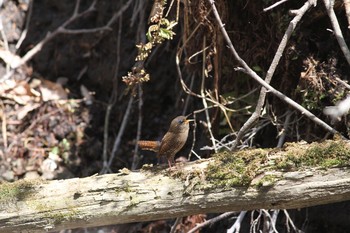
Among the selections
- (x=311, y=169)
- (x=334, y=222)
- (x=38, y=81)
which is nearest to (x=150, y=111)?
(x=38, y=81)

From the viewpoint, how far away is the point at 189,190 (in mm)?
3332

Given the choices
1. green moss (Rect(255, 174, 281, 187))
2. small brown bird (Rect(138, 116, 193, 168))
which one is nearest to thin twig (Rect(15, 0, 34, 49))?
small brown bird (Rect(138, 116, 193, 168))

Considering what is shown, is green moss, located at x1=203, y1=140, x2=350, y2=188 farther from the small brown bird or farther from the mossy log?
the small brown bird

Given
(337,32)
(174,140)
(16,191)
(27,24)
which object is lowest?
(16,191)

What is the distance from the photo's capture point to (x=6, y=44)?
5961mm

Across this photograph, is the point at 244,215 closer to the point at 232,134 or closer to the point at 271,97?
the point at 232,134

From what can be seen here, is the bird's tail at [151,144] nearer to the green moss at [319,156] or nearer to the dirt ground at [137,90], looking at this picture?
the dirt ground at [137,90]

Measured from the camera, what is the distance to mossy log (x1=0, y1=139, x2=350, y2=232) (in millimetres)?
3189

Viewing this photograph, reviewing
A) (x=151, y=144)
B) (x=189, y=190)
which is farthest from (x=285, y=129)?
(x=189, y=190)

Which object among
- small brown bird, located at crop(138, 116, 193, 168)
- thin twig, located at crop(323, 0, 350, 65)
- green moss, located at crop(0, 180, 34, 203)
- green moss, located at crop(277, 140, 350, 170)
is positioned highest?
thin twig, located at crop(323, 0, 350, 65)

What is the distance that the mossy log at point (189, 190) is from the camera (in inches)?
126

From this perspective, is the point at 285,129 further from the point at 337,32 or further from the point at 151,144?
the point at 151,144

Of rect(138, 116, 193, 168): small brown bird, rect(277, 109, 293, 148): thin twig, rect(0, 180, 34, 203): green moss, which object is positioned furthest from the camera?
rect(277, 109, 293, 148): thin twig

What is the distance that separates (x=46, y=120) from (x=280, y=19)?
2.66 m
